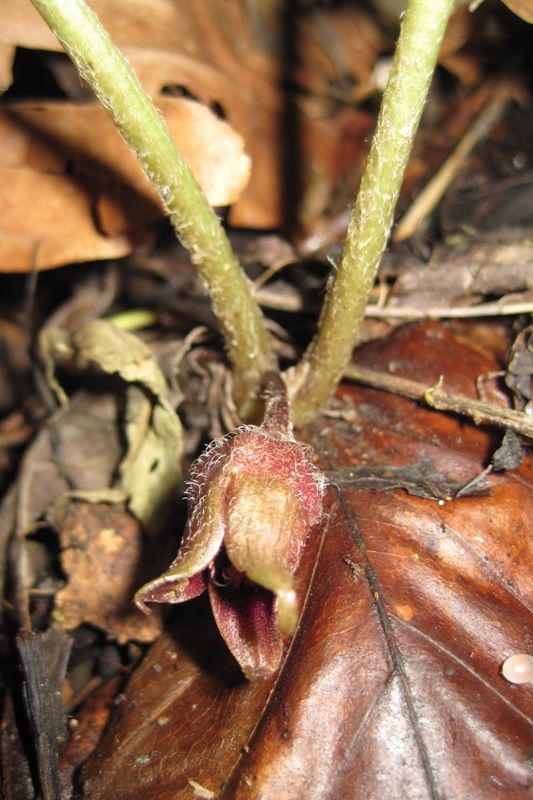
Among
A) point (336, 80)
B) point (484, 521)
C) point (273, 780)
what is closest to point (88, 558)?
point (273, 780)

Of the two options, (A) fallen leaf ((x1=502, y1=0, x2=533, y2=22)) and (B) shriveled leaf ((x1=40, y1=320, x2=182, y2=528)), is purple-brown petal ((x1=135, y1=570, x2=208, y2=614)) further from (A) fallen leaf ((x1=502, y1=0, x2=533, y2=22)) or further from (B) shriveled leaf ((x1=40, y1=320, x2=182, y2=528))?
(A) fallen leaf ((x1=502, y1=0, x2=533, y2=22))

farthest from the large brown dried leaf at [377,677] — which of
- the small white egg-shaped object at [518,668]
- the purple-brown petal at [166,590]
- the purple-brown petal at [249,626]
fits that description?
the purple-brown petal at [166,590]

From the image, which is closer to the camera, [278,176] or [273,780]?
[273,780]

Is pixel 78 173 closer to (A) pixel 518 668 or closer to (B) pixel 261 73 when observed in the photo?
(B) pixel 261 73

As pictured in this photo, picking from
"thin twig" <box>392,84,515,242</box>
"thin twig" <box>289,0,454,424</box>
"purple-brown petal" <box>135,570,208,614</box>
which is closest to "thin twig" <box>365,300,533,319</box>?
"thin twig" <box>289,0,454,424</box>

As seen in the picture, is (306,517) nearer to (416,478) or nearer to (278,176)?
(416,478)
